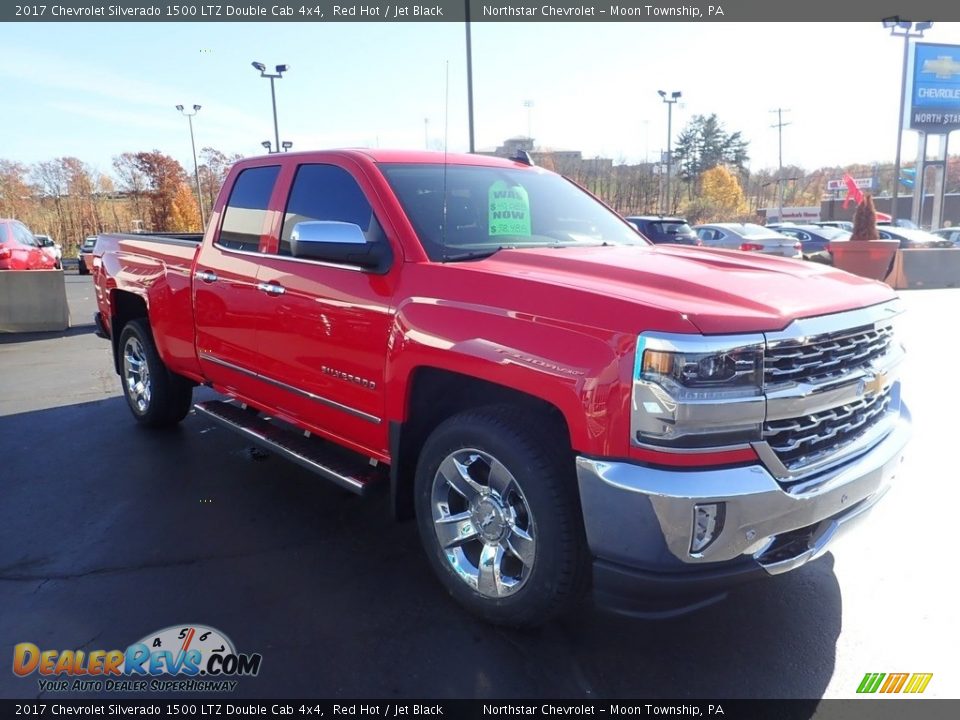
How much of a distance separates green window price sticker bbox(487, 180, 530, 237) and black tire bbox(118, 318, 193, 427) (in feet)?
10.3

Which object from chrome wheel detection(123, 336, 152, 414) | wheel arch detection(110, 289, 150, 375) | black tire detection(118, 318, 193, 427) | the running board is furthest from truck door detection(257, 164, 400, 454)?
wheel arch detection(110, 289, 150, 375)

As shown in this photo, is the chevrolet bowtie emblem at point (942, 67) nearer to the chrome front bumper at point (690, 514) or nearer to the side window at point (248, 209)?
the side window at point (248, 209)

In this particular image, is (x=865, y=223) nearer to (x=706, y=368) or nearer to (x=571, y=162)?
(x=706, y=368)

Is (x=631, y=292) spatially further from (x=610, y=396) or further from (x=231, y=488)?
(x=231, y=488)

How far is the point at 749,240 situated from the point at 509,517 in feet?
53.0

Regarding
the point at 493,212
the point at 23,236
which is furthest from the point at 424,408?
the point at 23,236

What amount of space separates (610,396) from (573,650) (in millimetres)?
1147

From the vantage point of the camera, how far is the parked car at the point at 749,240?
658 inches

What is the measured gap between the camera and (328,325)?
3.43 meters

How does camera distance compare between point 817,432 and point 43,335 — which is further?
point 43,335

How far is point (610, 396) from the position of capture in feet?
7.55

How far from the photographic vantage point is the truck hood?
235 centimetres

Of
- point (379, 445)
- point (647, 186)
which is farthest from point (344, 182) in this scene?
point (647, 186)

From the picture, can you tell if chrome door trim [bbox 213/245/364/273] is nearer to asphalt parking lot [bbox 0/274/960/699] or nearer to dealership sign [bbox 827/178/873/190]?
asphalt parking lot [bbox 0/274/960/699]
